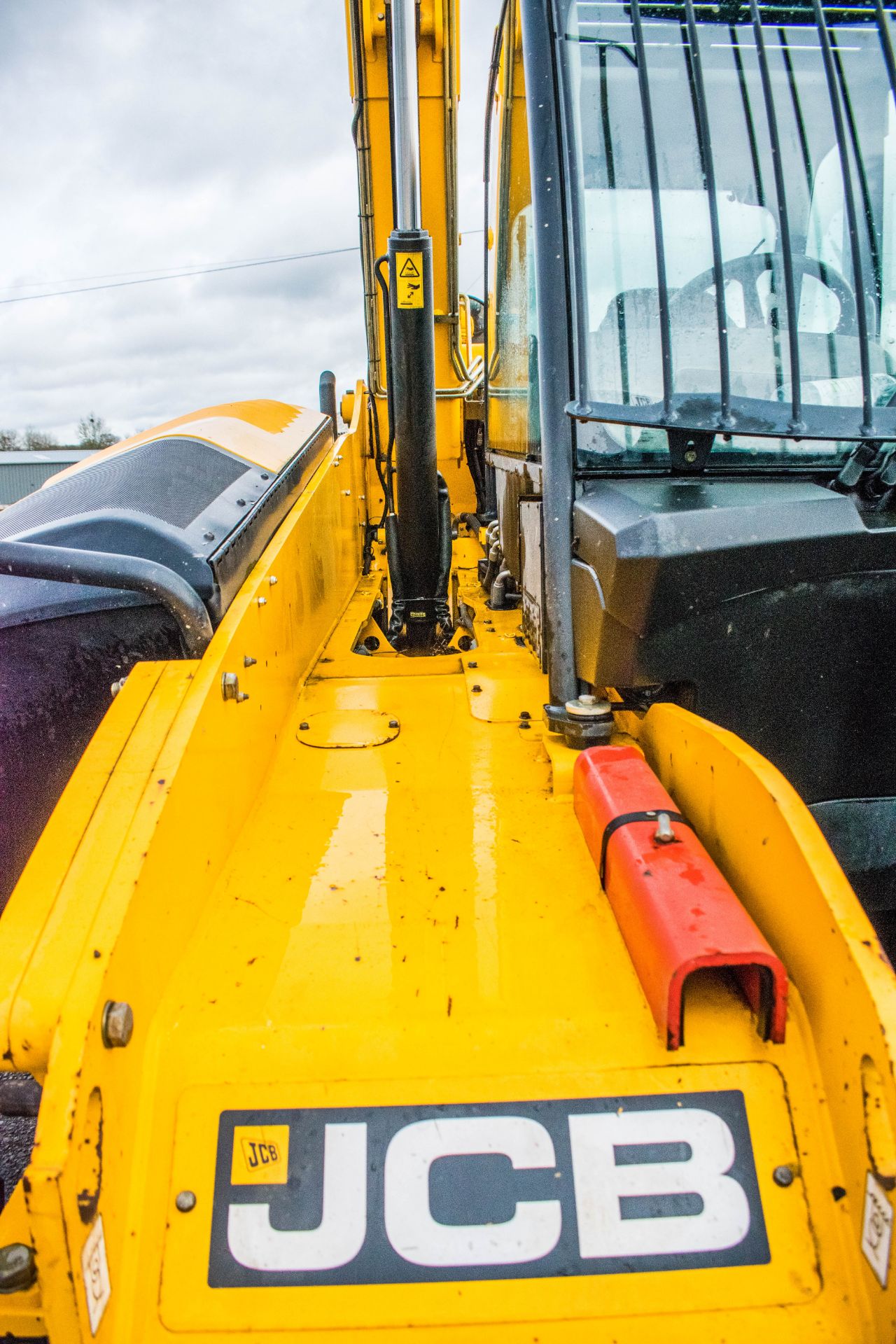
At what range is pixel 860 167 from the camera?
1596mm

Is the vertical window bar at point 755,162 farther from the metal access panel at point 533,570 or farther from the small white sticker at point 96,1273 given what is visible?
the small white sticker at point 96,1273

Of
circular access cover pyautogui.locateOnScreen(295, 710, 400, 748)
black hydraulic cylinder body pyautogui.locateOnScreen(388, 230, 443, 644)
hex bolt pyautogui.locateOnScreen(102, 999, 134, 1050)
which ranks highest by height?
black hydraulic cylinder body pyautogui.locateOnScreen(388, 230, 443, 644)

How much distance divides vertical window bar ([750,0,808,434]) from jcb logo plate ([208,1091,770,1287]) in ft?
3.82

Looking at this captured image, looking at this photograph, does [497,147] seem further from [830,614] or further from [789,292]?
[830,614]

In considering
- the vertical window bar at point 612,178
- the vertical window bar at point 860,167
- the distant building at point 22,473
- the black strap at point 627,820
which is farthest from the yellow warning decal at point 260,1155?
the distant building at point 22,473

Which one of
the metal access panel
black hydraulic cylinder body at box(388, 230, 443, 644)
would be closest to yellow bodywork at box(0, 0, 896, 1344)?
the metal access panel

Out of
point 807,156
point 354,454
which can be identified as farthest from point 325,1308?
point 354,454

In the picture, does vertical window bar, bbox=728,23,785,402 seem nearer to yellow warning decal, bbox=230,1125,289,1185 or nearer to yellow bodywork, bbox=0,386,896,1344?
yellow bodywork, bbox=0,386,896,1344

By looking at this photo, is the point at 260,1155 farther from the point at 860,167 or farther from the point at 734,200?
the point at 860,167

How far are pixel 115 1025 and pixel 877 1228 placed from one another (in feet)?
3.02

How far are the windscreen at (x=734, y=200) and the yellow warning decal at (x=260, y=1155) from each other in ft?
4.17

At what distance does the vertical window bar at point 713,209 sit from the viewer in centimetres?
148

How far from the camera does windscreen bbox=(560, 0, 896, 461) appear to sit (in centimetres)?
159

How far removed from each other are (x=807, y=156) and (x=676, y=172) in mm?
262
